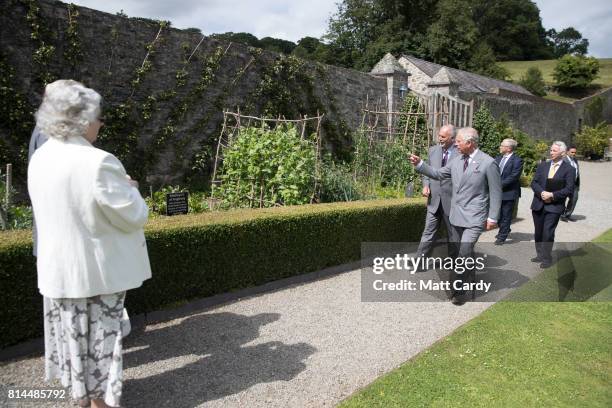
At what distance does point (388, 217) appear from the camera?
20.0ft

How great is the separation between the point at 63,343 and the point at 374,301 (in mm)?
3013

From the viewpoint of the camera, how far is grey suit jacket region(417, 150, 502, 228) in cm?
434

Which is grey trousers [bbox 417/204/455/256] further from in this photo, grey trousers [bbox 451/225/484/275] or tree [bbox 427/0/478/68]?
tree [bbox 427/0/478/68]

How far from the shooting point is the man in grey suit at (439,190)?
16.5 ft

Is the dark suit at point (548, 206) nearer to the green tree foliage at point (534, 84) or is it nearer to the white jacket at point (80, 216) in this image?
the white jacket at point (80, 216)

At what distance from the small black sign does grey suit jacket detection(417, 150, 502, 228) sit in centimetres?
282

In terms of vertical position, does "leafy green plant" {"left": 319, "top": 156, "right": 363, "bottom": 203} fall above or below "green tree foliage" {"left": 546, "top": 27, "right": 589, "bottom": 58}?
below

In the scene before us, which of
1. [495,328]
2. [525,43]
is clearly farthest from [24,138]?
[525,43]

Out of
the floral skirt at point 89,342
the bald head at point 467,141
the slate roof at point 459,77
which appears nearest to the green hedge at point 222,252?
the floral skirt at point 89,342

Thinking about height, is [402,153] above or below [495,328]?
above

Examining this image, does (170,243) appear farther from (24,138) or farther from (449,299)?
(24,138)

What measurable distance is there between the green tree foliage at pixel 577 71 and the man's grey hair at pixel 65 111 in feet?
149

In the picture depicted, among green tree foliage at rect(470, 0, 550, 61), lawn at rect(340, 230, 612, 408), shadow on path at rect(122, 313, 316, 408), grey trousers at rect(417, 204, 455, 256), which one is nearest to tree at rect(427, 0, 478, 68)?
green tree foliage at rect(470, 0, 550, 61)

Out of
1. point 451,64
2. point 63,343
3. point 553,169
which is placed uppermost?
point 451,64
